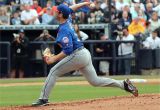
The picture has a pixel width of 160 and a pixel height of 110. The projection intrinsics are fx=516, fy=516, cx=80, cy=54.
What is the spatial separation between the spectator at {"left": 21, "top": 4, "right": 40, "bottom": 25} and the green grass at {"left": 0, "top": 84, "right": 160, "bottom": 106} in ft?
14.7

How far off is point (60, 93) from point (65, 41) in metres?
4.04

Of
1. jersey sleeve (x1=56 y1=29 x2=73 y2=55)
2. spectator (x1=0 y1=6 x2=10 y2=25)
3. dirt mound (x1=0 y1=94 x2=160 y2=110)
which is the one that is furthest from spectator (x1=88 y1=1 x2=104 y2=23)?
jersey sleeve (x1=56 y1=29 x2=73 y2=55)

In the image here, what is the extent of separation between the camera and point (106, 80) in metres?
9.53

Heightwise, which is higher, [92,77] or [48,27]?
[48,27]

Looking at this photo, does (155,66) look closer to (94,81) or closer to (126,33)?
(126,33)

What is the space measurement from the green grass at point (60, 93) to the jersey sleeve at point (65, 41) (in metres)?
2.00

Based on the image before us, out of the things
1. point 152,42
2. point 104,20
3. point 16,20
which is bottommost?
point 152,42

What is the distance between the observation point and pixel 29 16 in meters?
18.5

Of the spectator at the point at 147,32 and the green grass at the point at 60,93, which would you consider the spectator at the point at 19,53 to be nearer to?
the green grass at the point at 60,93

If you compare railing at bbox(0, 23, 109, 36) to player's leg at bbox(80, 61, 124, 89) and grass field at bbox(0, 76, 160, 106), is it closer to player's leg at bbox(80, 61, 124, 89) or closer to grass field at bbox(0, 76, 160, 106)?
grass field at bbox(0, 76, 160, 106)

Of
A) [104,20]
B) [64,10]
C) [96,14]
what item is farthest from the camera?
[104,20]

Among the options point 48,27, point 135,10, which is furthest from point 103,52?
point 48,27

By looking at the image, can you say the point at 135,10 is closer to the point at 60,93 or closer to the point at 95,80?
the point at 60,93

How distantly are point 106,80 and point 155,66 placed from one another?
947 cm
